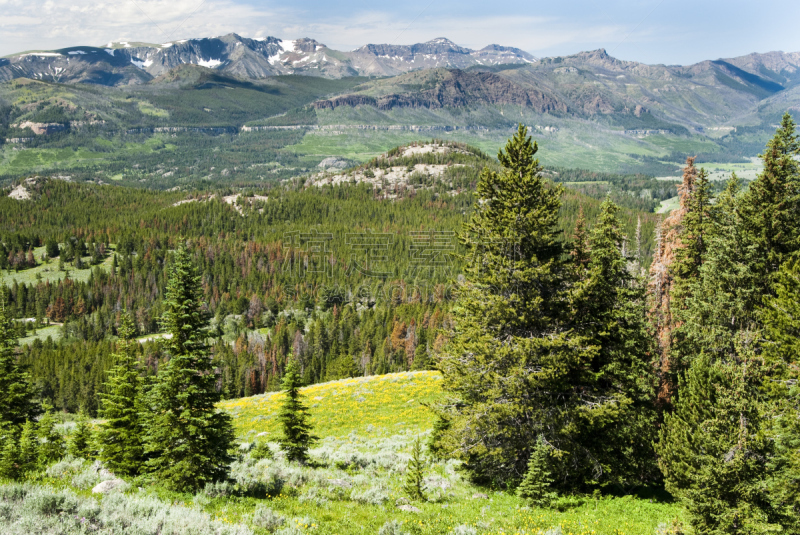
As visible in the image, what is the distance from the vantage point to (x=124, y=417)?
21297mm

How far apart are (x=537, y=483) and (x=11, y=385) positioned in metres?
35.2

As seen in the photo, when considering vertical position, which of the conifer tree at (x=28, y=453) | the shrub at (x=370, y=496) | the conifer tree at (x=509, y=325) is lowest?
the conifer tree at (x=28, y=453)

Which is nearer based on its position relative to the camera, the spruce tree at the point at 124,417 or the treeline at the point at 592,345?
the treeline at the point at 592,345

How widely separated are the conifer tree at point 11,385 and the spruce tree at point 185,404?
2213 cm

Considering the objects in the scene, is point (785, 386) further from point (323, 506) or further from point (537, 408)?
point (323, 506)

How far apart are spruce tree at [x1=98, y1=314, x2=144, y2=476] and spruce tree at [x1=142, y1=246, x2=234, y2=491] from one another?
471 centimetres

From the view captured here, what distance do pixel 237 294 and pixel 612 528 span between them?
535 feet

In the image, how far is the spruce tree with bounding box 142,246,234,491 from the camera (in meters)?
16.0

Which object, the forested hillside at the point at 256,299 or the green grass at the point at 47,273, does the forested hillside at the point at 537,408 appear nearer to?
the forested hillside at the point at 256,299

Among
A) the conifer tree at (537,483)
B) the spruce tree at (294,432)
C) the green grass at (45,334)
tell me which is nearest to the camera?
the conifer tree at (537,483)

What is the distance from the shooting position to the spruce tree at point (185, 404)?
16.0 m

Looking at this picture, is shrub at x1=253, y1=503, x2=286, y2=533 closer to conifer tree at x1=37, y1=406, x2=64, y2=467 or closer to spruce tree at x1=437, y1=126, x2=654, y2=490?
spruce tree at x1=437, y1=126, x2=654, y2=490

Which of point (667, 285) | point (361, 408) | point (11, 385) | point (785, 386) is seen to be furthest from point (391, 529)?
point (11, 385)

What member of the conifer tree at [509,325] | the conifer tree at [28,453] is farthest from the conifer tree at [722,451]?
the conifer tree at [28,453]
